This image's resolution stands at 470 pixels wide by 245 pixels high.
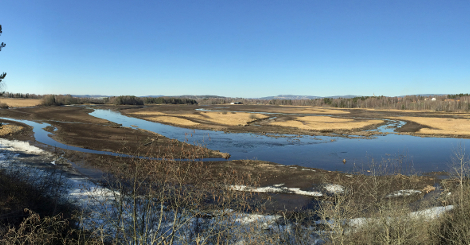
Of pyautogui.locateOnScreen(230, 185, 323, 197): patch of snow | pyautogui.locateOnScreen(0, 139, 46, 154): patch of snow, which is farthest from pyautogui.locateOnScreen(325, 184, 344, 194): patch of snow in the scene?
pyautogui.locateOnScreen(0, 139, 46, 154): patch of snow

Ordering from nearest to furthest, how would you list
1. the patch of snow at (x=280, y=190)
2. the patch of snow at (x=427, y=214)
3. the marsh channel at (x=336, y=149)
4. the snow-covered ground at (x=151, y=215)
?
the snow-covered ground at (x=151, y=215) → the patch of snow at (x=427, y=214) → the patch of snow at (x=280, y=190) → the marsh channel at (x=336, y=149)

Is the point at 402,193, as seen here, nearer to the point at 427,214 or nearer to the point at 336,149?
the point at 427,214

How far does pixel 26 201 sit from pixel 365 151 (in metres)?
28.5

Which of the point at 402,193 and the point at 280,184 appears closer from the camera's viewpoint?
the point at 402,193

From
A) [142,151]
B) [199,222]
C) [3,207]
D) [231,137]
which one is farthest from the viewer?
[231,137]

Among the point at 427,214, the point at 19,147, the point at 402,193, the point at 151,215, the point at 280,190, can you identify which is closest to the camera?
the point at 151,215

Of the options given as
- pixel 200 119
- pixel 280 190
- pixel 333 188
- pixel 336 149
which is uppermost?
pixel 200 119

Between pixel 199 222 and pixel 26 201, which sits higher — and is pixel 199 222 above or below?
below

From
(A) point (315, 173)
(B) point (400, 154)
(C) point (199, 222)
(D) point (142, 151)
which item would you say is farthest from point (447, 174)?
(D) point (142, 151)

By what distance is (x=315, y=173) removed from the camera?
18984mm

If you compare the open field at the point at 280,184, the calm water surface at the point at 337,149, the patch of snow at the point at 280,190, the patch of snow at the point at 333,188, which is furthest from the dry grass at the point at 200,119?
the patch of snow at the point at 333,188

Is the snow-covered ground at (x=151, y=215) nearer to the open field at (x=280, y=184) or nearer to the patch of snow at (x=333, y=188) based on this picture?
the patch of snow at (x=333, y=188)

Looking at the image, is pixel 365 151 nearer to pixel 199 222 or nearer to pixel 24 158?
pixel 199 222

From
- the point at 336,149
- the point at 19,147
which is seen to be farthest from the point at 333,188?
the point at 19,147
